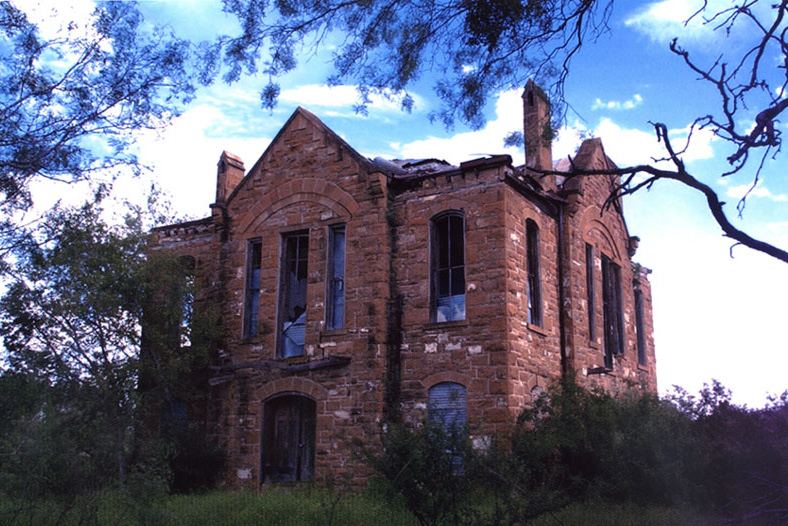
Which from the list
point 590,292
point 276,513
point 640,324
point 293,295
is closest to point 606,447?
point 590,292

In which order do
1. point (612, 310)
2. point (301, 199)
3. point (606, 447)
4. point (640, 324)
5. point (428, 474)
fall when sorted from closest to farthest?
point (428, 474)
point (606, 447)
point (301, 199)
point (612, 310)
point (640, 324)

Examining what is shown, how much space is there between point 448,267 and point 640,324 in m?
9.60

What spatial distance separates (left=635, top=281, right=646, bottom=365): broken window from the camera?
23.4 m

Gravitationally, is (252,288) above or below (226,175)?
below

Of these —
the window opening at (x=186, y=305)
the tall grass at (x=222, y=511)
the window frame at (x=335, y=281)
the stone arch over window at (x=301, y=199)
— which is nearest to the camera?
the tall grass at (x=222, y=511)

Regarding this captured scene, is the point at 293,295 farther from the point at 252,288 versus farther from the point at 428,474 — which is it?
the point at 428,474

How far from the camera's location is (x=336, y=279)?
17828mm

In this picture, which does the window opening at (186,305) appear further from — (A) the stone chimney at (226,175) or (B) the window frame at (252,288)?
(A) the stone chimney at (226,175)

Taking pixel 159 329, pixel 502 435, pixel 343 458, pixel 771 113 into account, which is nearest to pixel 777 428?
pixel 502 435

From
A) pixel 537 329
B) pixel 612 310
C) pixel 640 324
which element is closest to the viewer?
pixel 537 329

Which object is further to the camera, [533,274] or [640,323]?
[640,323]

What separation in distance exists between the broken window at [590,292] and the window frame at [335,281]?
644 centimetres

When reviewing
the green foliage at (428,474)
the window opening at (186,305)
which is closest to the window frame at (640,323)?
the window opening at (186,305)

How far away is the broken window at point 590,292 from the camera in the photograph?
1928cm
